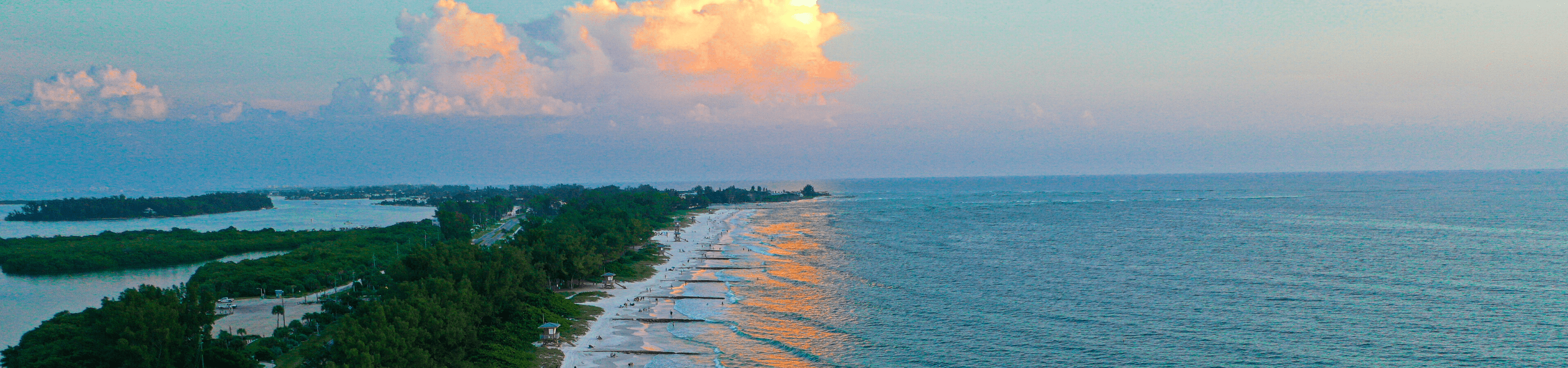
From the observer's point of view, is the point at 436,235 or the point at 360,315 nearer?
the point at 360,315

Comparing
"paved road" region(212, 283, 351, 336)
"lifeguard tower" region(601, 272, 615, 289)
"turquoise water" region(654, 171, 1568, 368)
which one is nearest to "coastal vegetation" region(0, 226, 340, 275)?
"paved road" region(212, 283, 351, 336)

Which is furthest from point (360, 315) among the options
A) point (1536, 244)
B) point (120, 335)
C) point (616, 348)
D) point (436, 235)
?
point (1536, 244)

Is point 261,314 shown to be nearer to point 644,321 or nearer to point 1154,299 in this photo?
point 644,321

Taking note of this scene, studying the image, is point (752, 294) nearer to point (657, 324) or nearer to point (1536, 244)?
point (657, 324)

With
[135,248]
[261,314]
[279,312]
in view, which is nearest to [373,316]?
[279,312]

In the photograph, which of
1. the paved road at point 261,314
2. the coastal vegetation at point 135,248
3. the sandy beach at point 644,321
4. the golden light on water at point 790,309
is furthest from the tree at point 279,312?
the coastal vegetation at point 135,248

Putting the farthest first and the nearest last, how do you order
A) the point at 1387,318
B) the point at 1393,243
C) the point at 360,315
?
the point at 1393,243
the point at 1387,318
the point at 360,315

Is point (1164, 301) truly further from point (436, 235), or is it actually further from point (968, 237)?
point (436, 235)

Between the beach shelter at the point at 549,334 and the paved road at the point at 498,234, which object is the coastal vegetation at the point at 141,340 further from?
the paved road at the point at 498,234

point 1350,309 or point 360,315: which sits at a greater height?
point 360,315

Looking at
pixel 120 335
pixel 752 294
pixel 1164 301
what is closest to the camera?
pixel 120 335
